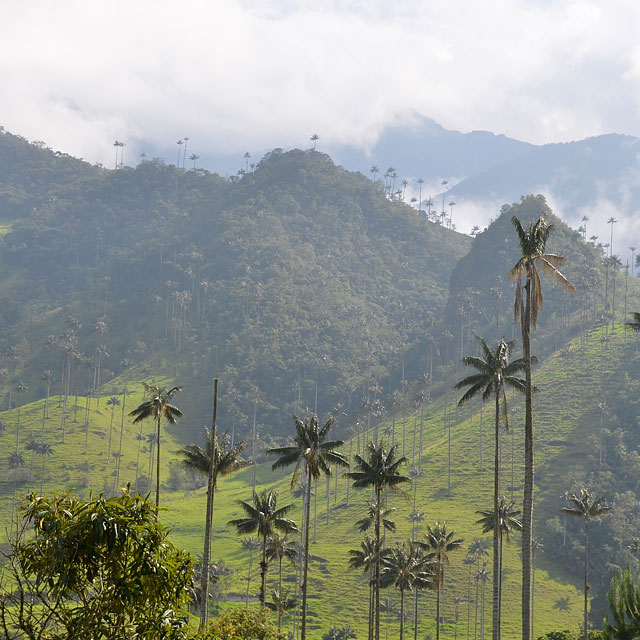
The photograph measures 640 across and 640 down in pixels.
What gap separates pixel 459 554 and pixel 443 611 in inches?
873

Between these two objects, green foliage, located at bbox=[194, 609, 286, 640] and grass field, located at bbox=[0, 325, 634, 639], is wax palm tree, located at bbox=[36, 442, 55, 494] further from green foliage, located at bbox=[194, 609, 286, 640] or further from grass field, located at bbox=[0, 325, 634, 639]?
green foliage, located at bbox=[194, 609, 286, 640]

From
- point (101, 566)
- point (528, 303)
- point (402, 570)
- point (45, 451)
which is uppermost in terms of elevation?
point (45, 451)

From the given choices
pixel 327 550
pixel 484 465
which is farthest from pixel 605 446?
pixel 327 550

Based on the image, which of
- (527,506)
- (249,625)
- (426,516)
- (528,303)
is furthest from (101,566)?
(426,516)

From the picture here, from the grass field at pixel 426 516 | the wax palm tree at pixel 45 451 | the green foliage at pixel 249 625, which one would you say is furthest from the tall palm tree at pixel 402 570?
the wax palm tree at pixel 45 451

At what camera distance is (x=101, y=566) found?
1661 centimetres

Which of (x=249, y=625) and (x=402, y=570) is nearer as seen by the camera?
(x=249, y=625)

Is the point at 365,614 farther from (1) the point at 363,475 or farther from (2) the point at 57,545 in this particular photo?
(2) the point at 57,545

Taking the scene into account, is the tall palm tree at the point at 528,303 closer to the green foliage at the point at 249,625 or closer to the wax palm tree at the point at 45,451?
the green foliage at the point at 249,625

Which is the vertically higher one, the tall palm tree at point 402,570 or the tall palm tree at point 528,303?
the tall palm tree at point 528,303

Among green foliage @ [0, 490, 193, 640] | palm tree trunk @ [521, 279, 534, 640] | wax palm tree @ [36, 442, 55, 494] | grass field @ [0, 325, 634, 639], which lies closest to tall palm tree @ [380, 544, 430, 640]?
palm tree trunk @ [521, 279, 534, 640]

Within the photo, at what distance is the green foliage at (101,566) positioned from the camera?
16.1m

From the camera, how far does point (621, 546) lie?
145500mm

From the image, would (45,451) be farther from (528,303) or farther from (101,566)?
(101,566)
